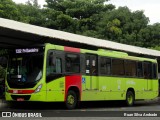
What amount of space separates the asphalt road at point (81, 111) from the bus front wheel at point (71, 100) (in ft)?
0.90

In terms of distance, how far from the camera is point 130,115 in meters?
15.3

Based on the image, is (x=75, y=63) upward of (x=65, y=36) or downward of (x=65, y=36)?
downward

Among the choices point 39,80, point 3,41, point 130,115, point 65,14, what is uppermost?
point 65,14

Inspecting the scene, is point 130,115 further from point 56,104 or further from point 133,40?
point 133,40

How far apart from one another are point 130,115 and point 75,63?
16.9 feet

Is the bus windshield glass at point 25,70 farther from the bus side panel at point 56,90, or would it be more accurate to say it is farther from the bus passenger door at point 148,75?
the bus passenger door at point 148,75

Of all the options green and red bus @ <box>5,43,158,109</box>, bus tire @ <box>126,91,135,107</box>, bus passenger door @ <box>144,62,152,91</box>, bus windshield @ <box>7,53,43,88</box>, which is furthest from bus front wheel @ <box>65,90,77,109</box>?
bus passenger door @ <box>144,62,152,91</box>

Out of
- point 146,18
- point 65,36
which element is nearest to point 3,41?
point 65,36

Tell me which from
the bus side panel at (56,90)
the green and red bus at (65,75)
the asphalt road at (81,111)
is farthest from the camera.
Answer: the bus side panel at (56,90)

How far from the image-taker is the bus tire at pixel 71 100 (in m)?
19.1

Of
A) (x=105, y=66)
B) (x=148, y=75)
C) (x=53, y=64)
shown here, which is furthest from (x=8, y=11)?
(x=53, y=64)

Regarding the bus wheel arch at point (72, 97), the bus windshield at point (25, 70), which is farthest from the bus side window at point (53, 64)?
the bus wheel arch at point (72, 97)

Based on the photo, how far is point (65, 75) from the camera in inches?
743

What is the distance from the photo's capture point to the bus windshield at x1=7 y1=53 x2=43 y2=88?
1800 centimetres
